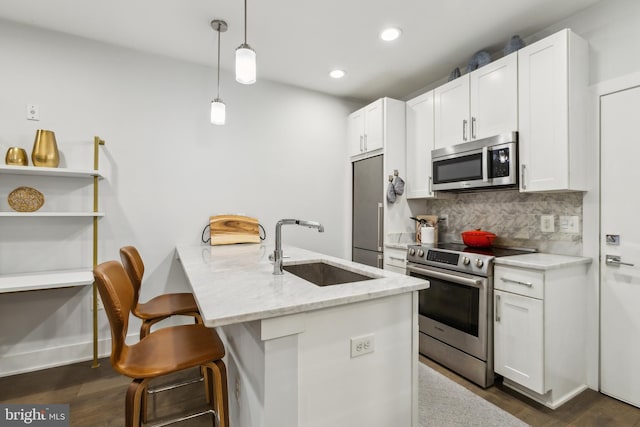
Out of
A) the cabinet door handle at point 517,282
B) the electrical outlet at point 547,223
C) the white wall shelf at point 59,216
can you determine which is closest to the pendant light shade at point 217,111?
the white wall shelf at point 59,216

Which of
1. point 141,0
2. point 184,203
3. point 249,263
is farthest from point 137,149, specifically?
point 249,263

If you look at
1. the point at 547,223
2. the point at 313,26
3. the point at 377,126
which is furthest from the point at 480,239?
the point at 313,26

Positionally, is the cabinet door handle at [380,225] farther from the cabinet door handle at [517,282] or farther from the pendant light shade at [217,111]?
the pendant light shade at [217,111]

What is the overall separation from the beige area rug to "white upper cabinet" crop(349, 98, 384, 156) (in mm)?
2258

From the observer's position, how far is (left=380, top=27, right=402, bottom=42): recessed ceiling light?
8.00ft

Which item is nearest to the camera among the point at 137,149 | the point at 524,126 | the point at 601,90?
the point at 601,90

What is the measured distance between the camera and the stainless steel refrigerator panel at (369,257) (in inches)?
130

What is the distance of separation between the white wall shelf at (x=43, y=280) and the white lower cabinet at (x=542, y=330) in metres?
2.93

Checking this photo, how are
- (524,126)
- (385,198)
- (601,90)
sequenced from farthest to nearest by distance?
(385,198) → (524,126) → (601,90)

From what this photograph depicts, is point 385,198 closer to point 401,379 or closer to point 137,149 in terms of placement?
point 401,379

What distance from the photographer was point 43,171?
2.25 m

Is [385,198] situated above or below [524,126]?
below

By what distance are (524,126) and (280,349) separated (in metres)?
2.33

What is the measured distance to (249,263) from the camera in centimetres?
192
